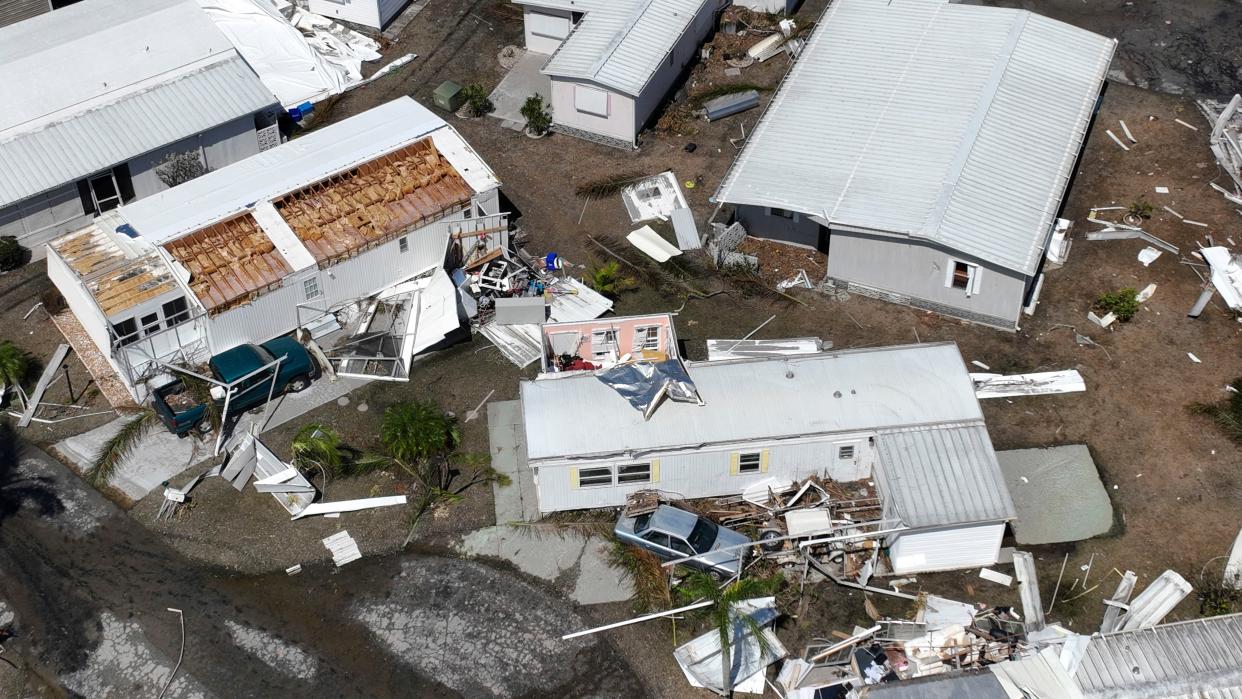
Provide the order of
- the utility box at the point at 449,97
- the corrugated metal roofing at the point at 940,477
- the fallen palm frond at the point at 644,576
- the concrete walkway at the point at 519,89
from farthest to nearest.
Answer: the utility box at the point at 449,97
the concrete walkway at the point at 519,89
the fallen palm frond at the point at 644,576
the corrugated metal roofing at the point at 940,477

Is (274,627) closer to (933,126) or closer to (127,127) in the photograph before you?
(127,127)

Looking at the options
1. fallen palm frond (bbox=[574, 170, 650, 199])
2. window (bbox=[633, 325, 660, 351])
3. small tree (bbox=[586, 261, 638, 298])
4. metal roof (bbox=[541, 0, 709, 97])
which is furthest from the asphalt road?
metal roof (bbox=[541, 0, 709, 97])

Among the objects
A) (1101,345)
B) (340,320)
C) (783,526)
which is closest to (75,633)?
(340,320)

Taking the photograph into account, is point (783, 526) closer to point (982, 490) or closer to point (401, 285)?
point (982, 490)

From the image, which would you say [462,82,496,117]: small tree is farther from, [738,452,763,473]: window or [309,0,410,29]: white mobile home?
[738,452,763,473]: window

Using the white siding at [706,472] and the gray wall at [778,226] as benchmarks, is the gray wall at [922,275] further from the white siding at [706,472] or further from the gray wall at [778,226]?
the white siding at [706,472]

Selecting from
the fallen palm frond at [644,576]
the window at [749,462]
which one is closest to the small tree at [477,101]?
the window at [749,462]
